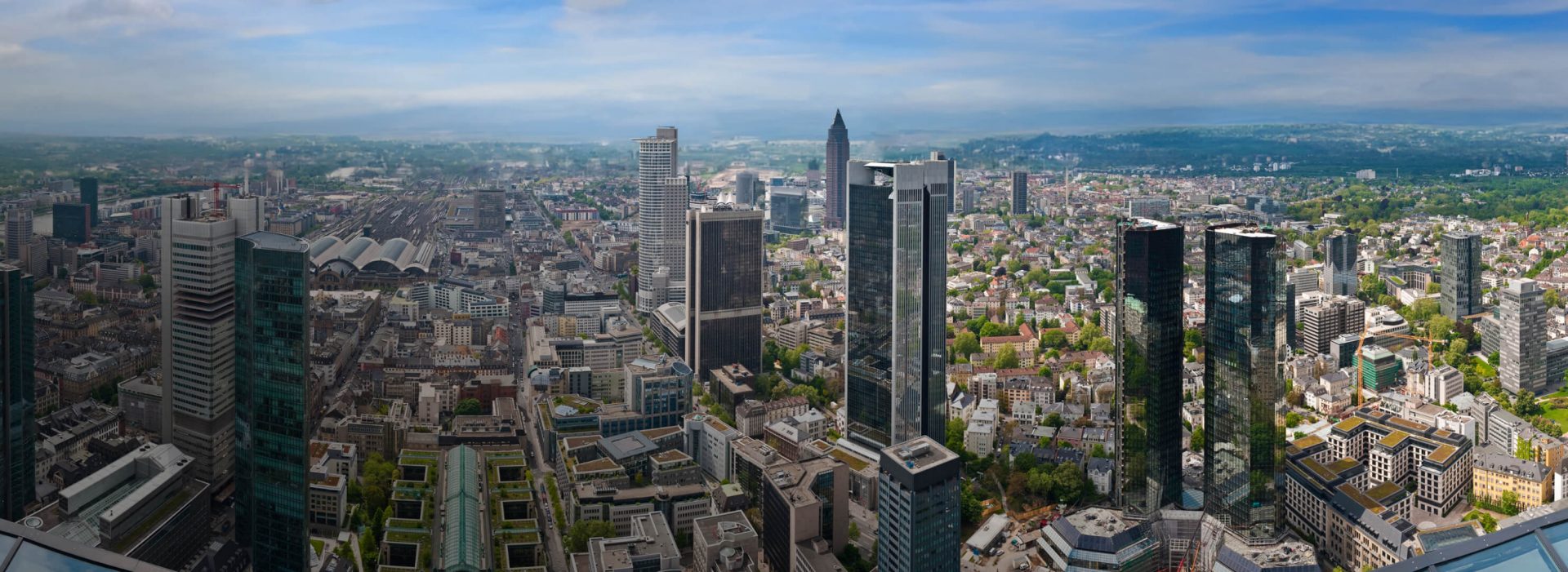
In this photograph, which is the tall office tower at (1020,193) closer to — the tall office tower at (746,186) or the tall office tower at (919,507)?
the tall office tower at (746,186)

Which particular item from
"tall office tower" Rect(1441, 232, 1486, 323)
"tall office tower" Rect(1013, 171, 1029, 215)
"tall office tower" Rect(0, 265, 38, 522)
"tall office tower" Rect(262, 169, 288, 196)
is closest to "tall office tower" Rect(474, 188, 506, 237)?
"tall office tower" Rect(262, 169, 288, 196)

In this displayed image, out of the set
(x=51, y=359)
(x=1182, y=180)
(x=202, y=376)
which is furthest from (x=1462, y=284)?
(x=51, y=359)

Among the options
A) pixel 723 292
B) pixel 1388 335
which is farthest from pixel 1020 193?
pixel 723 292

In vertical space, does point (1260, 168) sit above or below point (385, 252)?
above

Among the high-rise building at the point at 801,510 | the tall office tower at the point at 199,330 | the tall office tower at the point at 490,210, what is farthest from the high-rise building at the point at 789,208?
the tall office tower at the point at 199,330

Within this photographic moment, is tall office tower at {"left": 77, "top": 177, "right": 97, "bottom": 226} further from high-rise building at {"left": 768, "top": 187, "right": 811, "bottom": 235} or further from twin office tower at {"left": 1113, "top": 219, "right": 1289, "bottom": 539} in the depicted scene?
high-rise building at {"left": 768, "top": 187, "right": 811, "bottom": 235}

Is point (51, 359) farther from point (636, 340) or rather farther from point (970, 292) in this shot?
point (970, 292)
